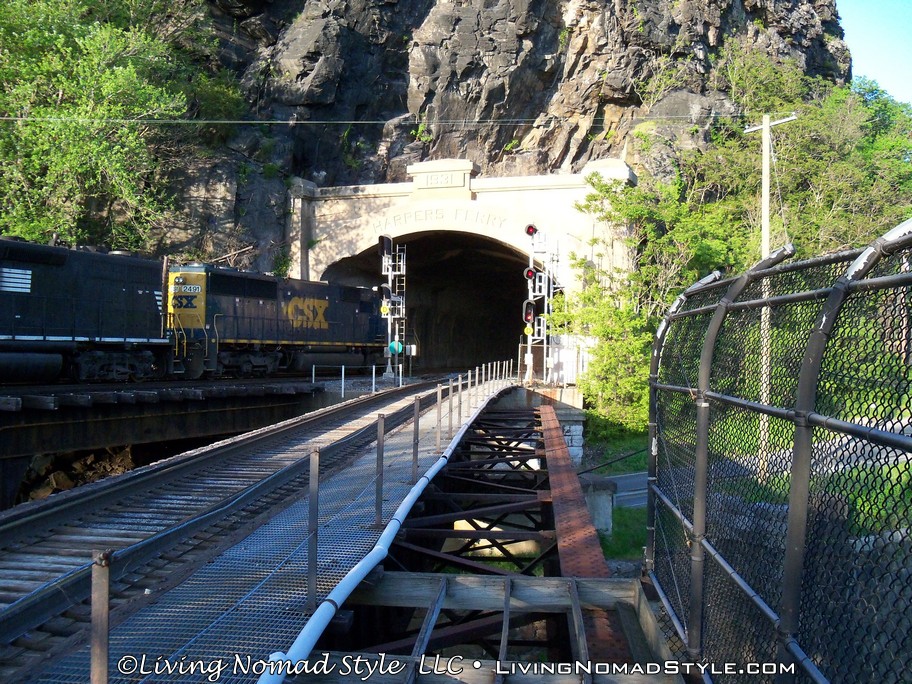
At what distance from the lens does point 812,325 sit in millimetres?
3121

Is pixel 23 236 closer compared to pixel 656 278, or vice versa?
pixel 23 236

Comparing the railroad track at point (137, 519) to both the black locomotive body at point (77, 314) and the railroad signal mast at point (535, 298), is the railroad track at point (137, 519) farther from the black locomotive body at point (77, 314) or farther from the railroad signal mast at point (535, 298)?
the railroad signal mast at point (535, 298)

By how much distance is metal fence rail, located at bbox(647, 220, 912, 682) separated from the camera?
2.35 metres

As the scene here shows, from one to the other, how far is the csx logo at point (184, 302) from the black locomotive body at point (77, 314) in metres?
1.78

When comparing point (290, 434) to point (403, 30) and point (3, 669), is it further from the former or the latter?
point (403, 30)

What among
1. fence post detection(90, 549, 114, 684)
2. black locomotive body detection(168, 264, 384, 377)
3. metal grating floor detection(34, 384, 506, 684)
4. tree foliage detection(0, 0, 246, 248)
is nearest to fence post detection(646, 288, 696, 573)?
metal grating floor detection(34, 384, 506, 684)

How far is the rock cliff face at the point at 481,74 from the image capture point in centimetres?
4022

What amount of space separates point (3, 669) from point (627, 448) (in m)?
25.7

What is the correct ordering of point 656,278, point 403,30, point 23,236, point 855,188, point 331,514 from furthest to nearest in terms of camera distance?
point 403,30
point 855,188
point 656,278
point 23,236
point 331,514

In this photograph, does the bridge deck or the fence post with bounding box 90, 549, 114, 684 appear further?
the bridge deck

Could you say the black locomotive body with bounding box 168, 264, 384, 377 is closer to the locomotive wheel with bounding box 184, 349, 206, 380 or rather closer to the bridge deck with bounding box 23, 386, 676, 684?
the locomotive wheel with bounding box 184, 349, 206, 380

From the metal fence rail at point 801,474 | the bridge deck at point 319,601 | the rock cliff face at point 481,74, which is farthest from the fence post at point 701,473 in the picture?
the rock cliff face at point 481,74

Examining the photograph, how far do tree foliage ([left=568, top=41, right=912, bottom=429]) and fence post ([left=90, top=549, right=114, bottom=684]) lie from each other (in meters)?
27.5

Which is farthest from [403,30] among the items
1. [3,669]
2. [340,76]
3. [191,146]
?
[3,669]
